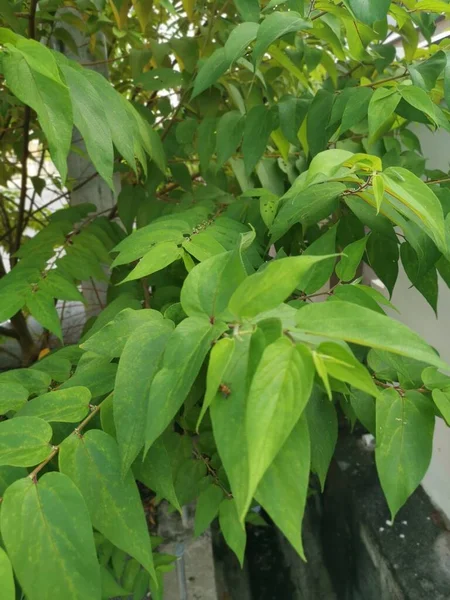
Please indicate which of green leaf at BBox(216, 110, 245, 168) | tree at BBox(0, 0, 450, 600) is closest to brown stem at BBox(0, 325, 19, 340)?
tree at BBox(0, 0, 450, 600)

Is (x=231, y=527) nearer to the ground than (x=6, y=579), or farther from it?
nearer to the ground

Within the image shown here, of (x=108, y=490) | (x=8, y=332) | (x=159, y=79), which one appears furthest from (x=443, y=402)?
(x=8, y=332)

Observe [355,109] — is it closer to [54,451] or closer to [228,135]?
[228,135]

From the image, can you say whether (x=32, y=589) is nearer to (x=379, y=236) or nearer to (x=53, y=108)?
(x=53, y=108)

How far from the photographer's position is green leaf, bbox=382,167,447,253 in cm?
37

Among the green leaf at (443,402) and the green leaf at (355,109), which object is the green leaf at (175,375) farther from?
the green leaf at (355,109)

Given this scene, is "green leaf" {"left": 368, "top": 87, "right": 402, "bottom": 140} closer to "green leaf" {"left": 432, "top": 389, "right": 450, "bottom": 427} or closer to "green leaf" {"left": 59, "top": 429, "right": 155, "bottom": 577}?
"green leaf" {"left": 432, "top": 389, "right": 450, "bottom": 427}

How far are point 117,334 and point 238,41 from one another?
329 millimetres

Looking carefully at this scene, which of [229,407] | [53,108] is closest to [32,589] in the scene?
[229,407]

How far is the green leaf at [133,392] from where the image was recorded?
1.07 feet

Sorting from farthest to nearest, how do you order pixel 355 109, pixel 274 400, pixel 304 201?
pixel 355 109 < pixel 304 201 < pixel 274 400

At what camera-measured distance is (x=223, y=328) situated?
1.02 feet

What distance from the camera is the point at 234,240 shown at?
0.55 meters

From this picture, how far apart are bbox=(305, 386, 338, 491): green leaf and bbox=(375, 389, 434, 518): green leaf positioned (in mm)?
46
